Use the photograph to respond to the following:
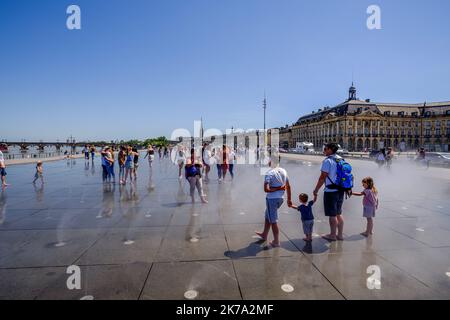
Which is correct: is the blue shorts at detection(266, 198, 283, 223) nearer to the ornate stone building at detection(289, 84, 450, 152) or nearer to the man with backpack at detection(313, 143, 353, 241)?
the man with backpack at detection(313, 143, 353, 241)

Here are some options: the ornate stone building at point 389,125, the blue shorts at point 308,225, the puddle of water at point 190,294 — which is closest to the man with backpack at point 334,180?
the blue shorts at point 308,225

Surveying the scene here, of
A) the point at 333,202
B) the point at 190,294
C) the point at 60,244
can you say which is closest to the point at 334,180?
Result: the point at 333,202

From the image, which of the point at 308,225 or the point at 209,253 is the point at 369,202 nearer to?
the point at 308,225

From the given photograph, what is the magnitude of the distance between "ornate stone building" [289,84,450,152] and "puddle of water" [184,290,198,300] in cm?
9697

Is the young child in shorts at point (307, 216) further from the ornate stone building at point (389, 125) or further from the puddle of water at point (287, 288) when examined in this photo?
the ornate stone building at point (389, 125)

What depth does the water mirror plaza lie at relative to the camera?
10.7 ft

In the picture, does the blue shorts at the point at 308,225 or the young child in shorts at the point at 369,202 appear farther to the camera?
the young child in shorts at the point at 369,202

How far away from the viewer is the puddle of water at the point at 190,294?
3.11 meters

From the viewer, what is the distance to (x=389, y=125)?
315 feet

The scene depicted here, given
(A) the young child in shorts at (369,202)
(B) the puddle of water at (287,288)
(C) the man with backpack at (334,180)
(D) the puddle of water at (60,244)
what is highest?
(C) the man with backpack at (334,180)

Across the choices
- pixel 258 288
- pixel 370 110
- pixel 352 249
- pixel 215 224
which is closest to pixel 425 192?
pixel 352 249

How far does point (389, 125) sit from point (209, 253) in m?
112

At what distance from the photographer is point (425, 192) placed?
9.84m

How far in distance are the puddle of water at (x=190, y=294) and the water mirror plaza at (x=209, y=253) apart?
0.04ft
